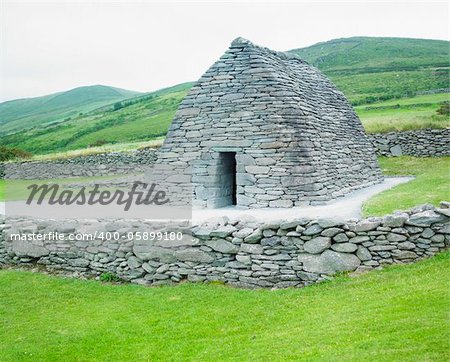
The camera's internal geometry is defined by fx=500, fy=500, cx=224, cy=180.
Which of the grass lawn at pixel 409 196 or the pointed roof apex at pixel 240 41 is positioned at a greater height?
the pointed roof apex at pixel 240 41

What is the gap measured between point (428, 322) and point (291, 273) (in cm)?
355

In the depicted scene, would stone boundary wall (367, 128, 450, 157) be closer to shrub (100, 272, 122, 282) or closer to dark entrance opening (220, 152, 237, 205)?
dark entrance opening (220, 152, 237, 205)

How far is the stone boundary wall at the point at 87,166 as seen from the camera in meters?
31.4

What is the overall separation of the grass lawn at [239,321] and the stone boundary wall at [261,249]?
0.33 m

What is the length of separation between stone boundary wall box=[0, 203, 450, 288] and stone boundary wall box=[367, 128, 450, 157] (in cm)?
1965

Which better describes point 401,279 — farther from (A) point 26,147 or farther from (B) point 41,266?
(A) point 26,147

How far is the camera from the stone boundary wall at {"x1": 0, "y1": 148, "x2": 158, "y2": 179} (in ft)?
103

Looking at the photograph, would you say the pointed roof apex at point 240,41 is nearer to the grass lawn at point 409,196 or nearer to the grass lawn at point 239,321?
the grass lawn at point 409,196

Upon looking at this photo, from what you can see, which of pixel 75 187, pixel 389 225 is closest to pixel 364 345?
pixel 389 225

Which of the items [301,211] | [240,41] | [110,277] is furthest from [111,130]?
[110,277]

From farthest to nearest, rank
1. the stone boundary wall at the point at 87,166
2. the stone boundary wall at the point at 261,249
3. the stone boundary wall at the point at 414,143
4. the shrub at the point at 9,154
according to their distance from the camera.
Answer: the shrub at the point at 9,154
the stone boundary wall at the point at 87,166
the stone boundary wall at the point at 414,143
the stone boundary wall at the point at 261,249

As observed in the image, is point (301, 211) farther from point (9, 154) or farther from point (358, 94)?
point (358, 94)

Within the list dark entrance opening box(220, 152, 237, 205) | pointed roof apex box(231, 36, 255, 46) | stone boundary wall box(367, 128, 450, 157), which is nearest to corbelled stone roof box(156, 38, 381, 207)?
pointed roof apex box(231, 36, 255, 46)

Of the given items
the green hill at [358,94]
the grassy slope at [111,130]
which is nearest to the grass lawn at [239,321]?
the green hill at [358,94]
